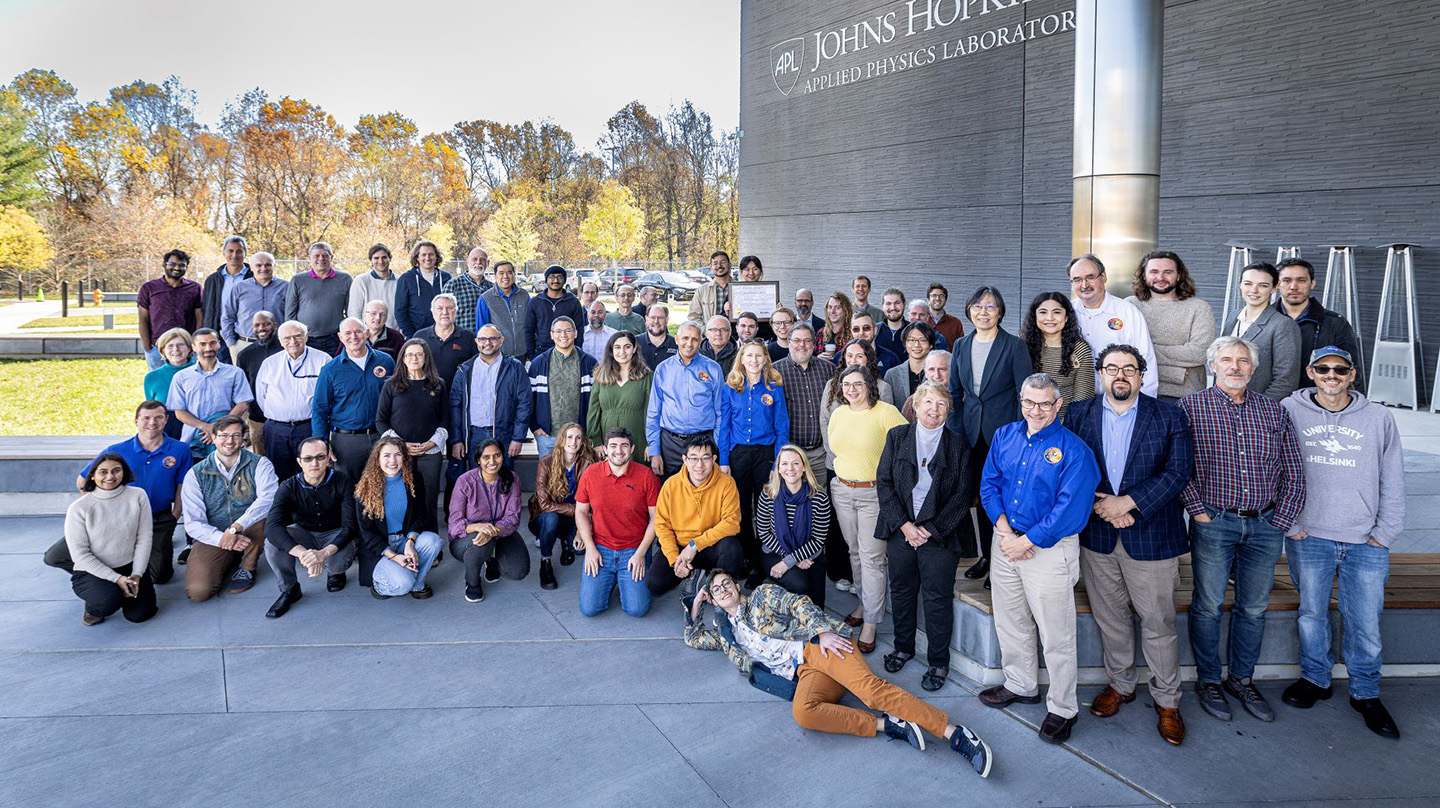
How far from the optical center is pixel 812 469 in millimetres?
6184

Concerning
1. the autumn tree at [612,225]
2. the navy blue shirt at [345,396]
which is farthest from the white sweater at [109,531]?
the autumn tree at [612,225]

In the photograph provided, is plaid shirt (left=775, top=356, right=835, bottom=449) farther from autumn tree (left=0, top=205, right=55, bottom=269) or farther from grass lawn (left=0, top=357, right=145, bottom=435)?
autumn tree (left=0, top=205, right=55, bottom=269)

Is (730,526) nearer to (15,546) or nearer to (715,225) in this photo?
(15,546)

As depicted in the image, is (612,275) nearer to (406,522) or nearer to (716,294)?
(716,294)

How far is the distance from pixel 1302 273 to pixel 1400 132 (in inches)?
225

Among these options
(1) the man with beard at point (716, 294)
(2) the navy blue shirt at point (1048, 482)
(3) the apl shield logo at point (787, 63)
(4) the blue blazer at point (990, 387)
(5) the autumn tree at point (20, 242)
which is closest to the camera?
(2) the navy blue shirt at point (1048, 482)

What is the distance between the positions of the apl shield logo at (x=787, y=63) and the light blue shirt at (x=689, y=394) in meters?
11.7

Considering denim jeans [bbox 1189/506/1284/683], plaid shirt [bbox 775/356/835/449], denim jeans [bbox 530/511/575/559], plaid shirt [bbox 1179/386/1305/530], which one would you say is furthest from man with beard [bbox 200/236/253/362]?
denim jeans [bbox 1189/506/1284/683]

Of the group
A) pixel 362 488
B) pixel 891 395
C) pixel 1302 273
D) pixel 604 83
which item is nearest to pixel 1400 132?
pixel 1302 273

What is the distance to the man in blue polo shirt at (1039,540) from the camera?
405 centimetres

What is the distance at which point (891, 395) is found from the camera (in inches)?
234

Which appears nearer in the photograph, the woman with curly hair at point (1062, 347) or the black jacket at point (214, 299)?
the woman with curly hair at point (1062, 347)

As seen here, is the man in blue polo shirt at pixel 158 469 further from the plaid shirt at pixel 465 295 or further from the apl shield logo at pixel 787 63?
the apl shield logo at pixel 787 63

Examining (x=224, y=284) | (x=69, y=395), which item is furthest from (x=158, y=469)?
(x=69, y=395)
